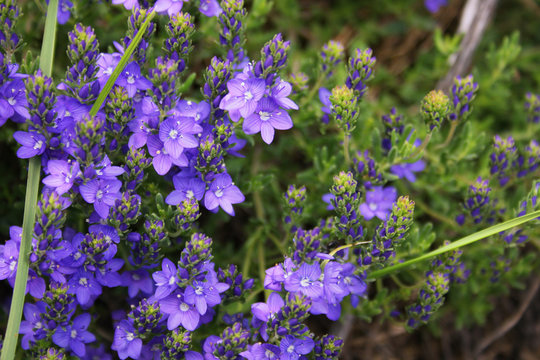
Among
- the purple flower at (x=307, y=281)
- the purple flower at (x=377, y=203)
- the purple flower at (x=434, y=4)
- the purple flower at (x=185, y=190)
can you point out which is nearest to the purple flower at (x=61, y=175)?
the purple flower at (x=185, y=190)

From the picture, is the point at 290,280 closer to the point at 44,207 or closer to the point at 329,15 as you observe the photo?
the point at 44,207

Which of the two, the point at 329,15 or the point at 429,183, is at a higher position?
the point at 329,15

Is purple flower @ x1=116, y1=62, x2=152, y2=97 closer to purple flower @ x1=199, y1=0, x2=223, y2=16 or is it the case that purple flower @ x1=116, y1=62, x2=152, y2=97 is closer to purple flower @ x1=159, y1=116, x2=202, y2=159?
purple flower @ x1=159, y1=116, x2=202, y2=159

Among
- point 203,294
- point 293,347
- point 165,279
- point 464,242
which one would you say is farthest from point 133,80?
point 464,242

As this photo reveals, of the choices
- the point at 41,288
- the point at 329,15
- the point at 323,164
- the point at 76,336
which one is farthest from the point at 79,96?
the point at 329,15

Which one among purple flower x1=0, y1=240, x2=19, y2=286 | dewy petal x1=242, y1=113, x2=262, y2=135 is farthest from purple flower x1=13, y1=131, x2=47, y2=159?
dewy petal x1=242, y1=113, x2=262, y2=135

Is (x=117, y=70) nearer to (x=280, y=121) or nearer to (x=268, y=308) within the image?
(x=280, y=121)
